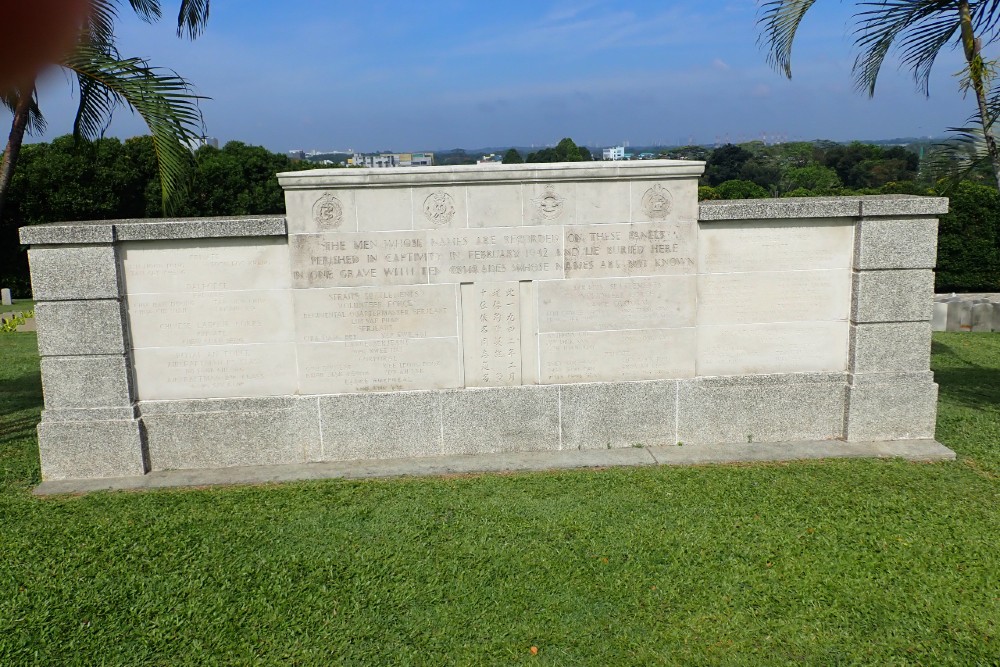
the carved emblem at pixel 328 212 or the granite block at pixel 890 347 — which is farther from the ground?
the carved emblem at pixel 328 212

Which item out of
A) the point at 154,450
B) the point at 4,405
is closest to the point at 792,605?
the point at 154,450

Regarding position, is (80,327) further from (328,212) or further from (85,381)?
(328,212)

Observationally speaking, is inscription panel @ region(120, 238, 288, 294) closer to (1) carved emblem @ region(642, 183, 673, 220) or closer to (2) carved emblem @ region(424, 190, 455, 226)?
(2) carved emblem @ region(424, 190, 455, 226)

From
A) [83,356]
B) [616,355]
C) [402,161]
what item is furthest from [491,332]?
[402,161]

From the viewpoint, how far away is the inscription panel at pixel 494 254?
705 centimetres

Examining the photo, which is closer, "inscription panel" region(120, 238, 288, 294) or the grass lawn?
the grass lawn

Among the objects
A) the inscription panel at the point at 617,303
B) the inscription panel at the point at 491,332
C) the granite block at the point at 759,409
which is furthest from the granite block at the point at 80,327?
the granite block at the point at 759,409

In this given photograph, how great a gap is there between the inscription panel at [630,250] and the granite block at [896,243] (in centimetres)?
150

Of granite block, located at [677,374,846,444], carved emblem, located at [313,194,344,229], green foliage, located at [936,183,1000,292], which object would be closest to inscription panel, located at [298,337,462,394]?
carved emblem, located at [313,194,344,229]

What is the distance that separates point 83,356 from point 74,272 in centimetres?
71

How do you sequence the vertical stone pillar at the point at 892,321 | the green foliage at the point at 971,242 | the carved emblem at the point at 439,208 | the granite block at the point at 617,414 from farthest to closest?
the green foliage at the point at 971,242 → the granite block at the point at 617,414 → the vertical stone pillar at the point at 892,321 → the carved emblem at the point at 439,208

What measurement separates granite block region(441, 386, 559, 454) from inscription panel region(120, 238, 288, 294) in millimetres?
1891

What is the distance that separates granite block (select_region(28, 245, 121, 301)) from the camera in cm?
665

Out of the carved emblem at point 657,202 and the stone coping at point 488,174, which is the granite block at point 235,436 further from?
the carved emblem at point 657,202
